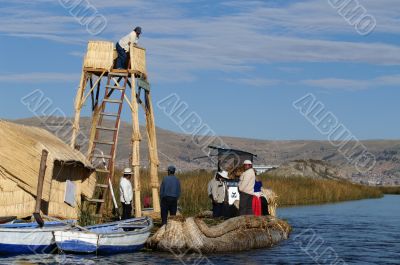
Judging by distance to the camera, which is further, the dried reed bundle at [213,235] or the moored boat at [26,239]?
the dried reed bundle at [213,235]

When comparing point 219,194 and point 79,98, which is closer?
point 79,98

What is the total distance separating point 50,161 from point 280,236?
25.5 ft

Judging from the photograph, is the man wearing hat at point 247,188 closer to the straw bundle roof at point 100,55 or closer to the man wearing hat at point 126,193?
the man wearing hat at point 126,193

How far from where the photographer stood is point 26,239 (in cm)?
2053

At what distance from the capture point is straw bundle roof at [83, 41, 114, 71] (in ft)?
87.7

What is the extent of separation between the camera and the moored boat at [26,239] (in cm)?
2036

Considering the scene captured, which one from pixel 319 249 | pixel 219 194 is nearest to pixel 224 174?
pixel 219 194

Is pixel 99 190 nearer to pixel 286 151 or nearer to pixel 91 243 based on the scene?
pixel 91 243

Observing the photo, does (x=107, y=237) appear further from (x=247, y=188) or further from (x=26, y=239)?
(x=247, y=188)

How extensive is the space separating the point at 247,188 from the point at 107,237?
201 inches

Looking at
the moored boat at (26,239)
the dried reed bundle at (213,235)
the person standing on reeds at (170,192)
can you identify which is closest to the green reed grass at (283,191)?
the person standing on reeds at (170,192)

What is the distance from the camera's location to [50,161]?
22969mm

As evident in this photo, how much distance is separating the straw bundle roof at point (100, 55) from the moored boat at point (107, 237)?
18.8 ft

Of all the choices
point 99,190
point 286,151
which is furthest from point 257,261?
point 286,151
